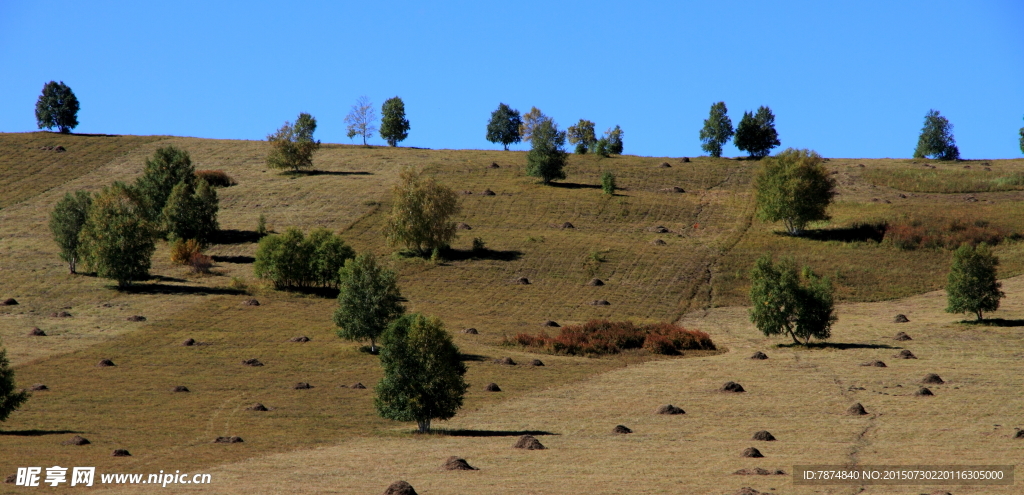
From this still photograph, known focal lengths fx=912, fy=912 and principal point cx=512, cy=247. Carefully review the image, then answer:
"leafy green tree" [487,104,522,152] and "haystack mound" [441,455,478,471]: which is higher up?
"leafy green tree" [487,104,522,152]

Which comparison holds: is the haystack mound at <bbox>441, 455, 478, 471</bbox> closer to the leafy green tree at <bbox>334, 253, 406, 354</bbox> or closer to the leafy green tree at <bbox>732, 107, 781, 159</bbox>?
the leafy green tree at <bbox>334, 253, 406, 354</bbox>

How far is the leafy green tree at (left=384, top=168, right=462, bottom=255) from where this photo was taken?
316 ft

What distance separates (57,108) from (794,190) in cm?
13095

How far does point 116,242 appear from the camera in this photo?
271ft

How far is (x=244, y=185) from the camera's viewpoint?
126 meters

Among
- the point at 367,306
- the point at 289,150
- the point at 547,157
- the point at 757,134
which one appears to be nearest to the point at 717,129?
the point at 757,134

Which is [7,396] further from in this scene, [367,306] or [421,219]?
[421,219]

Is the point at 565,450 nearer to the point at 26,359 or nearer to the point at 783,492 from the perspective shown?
the point at 783,492

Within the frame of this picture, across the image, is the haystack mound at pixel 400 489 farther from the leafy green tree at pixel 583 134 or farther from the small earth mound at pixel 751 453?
the leafy green tree at pixel 583 134

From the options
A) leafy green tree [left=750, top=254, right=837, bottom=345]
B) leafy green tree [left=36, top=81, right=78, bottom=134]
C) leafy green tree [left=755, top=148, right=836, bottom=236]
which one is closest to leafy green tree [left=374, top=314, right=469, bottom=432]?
leafy green tree [left=750, top=254, right=837, bottom=345]

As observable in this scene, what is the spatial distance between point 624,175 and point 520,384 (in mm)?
81876

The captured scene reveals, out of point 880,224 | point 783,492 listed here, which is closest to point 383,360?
point 783,492

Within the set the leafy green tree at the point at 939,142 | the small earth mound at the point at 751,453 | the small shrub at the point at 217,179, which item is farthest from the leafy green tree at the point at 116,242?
the leafy green tree at the point at 939,142

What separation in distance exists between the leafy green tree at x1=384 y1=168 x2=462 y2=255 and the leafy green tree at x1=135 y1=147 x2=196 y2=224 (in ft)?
90.2
